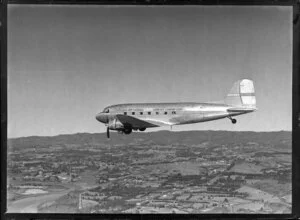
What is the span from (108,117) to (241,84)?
1.23m

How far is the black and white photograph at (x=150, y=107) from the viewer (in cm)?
299

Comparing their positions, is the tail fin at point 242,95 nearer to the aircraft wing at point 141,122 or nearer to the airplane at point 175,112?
the airplane at point 175,112

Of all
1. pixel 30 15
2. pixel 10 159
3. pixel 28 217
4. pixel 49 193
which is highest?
pixel 30 15

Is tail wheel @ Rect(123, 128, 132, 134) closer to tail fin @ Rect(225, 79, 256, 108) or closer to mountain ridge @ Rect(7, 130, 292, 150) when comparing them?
mountain ridge @ Rect(7, 130, 292, 150)

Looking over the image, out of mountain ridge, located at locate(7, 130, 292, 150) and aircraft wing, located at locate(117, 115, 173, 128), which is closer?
mountain ridge, located at locate(7, 130, 292, 150)

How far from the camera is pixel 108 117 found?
3078mm

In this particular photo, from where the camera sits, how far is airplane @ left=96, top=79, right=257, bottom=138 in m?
3.02

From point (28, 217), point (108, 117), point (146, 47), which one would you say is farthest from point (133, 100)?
point (28, 217)

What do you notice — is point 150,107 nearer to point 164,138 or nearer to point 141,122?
point 141,122

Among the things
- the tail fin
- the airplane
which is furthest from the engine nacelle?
the tail fin

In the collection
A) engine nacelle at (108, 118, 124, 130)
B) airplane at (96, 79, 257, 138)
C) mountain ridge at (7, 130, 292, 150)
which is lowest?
mountain ridge at (7, 130, 292, 150)

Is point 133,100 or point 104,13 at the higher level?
point 104,13

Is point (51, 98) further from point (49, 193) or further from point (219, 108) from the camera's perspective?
point (219, 108)

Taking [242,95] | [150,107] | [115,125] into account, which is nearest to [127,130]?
[115,125]
